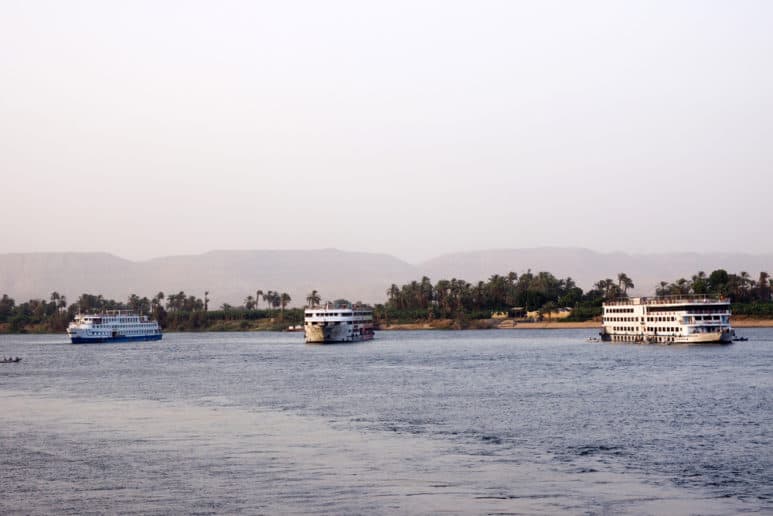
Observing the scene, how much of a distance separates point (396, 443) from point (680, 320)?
115 m

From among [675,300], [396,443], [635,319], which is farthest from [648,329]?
[396,443]

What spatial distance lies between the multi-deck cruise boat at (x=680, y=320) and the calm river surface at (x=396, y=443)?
51083 millimetres

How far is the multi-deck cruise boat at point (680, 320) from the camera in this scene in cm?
15925

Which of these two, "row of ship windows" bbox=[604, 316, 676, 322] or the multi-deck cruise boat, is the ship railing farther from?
"row of ship windows" bbox=[604, 316, 676, 322]

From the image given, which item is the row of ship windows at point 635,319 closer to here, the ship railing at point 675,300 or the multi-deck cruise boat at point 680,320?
the multi-deck cruise boat at point 680,320

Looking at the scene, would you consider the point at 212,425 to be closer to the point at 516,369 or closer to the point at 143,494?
the point at 143,494

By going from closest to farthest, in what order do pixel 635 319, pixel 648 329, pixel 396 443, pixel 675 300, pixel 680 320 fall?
pixel 396 443, pixel 680 320, pixel 675 300, pixel 648 329, pixel 635 319

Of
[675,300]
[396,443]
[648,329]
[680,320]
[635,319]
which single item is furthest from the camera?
[635,319]

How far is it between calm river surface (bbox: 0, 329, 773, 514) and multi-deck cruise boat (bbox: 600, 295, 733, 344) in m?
51.1

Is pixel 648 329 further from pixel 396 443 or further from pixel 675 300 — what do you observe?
pixel 396 443

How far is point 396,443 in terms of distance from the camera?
5544 centimetres

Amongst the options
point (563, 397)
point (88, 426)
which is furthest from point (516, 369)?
point (88, 426)

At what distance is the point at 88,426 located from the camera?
6538cm

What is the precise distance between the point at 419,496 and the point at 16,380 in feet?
272
